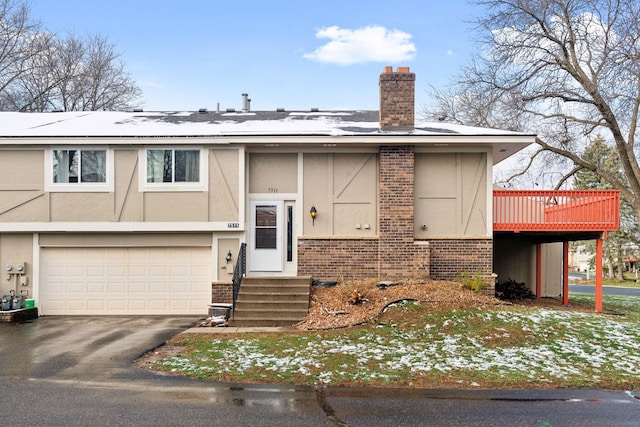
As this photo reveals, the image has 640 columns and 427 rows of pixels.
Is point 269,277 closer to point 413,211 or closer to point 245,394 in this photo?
point 413,211

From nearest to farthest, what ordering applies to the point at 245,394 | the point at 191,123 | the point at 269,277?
the point at 245,394 < the point at 269,277 < the point at 191,123

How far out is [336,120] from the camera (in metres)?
16.4

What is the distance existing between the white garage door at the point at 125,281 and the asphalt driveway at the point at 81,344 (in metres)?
0.54

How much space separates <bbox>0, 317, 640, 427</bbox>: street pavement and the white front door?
19.9 feet

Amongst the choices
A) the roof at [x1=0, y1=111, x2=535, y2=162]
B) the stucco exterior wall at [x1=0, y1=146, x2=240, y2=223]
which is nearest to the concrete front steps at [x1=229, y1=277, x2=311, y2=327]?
the stucco exterior wall at [x1=0, y1=146, x2=240, y2=223]

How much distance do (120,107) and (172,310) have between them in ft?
66.6

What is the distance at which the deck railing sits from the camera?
14.3 metres

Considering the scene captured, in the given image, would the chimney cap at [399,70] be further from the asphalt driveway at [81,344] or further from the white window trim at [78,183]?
the asphalt driveway at [81,344]

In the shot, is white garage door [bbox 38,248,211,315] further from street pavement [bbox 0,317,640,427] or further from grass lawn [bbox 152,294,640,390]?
street pavement [bbox 0,317,640,427]

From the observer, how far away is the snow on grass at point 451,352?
25.6 feet

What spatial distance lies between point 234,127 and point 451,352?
9202 mm

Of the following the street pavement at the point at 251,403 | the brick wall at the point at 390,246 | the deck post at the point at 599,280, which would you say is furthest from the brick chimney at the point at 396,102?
the street pavement at the point at 251,403

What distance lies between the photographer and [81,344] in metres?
10.2

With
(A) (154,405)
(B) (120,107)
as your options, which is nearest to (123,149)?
(A) (154,405)
